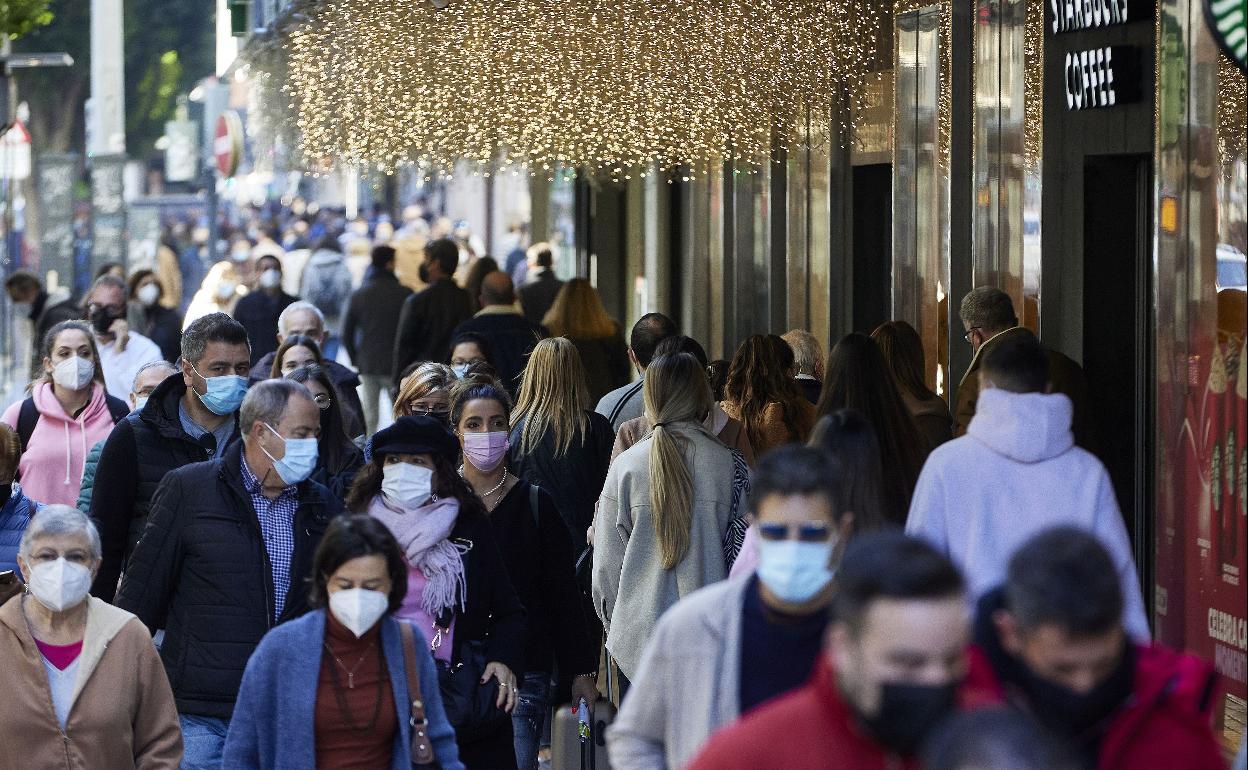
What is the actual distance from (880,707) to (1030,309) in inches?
363

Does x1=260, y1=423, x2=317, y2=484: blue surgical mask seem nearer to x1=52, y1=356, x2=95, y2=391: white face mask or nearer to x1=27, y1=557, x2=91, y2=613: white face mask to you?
x1=27, y1=557, x2=91, y2=613: white face mask

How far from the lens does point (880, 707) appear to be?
3.28m

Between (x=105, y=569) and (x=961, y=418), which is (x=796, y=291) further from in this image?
(x=105, y=569)

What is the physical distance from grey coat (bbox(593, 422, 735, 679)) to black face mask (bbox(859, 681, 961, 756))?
160 inches

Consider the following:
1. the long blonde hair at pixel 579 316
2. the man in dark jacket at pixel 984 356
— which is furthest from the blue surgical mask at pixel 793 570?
the long blonde hair at pixel 579 316

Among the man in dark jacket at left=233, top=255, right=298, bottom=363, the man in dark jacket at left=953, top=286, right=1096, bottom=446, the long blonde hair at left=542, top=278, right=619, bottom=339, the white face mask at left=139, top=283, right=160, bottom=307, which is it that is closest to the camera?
the man in dark jacket at left=953, top=286, right=1096, bottom=446

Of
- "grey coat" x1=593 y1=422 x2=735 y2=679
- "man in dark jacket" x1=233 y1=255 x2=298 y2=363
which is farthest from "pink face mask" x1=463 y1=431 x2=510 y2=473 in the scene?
"man in dark jacket" x1=233 y1=255 x2=298 y2=363

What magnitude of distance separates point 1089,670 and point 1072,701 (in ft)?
0.19

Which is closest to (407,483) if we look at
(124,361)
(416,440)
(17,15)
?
(416,440)

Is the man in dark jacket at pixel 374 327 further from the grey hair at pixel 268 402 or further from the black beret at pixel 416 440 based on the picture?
the black beret at pixel 416 440

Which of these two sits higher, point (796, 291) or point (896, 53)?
point (896, 53)

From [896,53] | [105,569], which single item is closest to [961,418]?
[105,569]

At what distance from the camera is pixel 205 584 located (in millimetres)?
6383

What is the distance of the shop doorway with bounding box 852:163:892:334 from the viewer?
16984 mm
